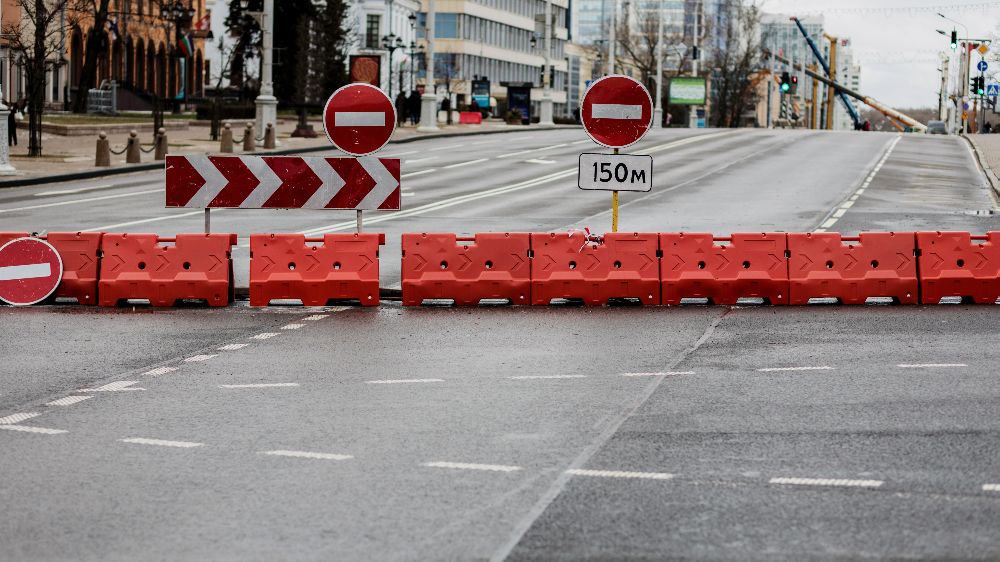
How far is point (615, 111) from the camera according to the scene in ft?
52.6

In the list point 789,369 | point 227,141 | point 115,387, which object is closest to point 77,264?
point 115,387

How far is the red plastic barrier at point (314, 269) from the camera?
14945 millimetres

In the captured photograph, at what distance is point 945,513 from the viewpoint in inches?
261

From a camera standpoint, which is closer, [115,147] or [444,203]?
[444,203]

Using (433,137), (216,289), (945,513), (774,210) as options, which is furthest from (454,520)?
(433,137)

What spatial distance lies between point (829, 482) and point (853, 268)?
8.44 metres

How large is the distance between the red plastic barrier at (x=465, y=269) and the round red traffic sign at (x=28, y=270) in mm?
3361

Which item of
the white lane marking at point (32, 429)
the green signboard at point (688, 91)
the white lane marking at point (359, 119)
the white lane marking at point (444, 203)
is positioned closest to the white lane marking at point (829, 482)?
the white lane marking at point (32, 429)

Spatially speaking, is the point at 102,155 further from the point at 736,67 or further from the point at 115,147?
the point at 736,67

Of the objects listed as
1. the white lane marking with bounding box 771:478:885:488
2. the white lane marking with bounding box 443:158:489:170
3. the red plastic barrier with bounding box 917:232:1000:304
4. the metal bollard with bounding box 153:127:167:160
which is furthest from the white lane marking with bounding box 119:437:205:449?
the metal bollard with bounding box 153:127:167:160

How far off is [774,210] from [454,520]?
919 inches

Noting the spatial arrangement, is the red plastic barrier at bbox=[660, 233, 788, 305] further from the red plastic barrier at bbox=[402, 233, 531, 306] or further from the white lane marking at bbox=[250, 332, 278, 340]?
the white lane marking at bbox=[250, 332, 278, 340]

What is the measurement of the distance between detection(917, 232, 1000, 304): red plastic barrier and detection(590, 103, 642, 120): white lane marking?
10.1ft

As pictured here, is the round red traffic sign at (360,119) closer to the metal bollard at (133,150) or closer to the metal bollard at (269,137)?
the metal bollard at (133,150)
